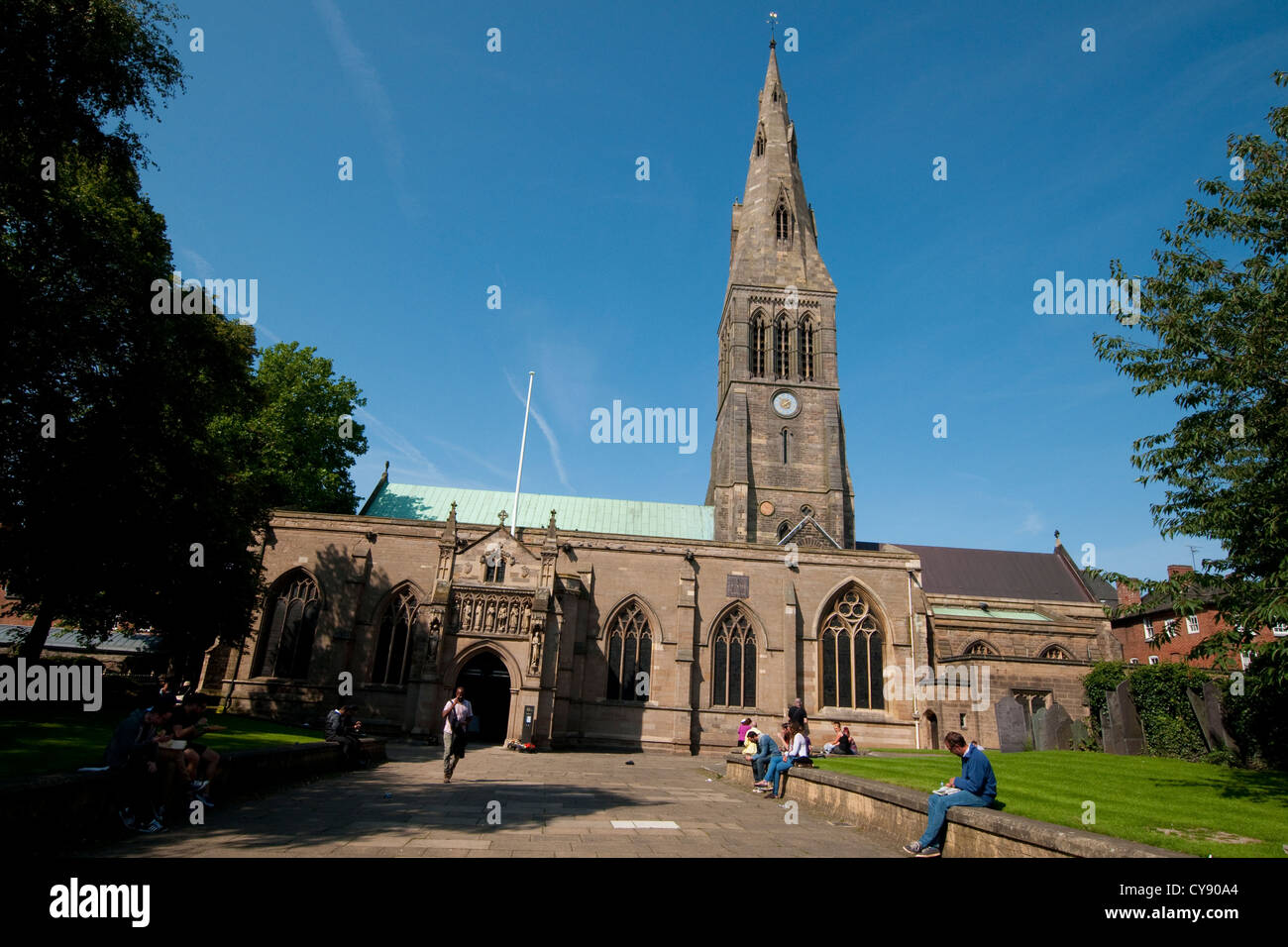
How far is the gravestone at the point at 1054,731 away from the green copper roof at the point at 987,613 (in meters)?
12.7

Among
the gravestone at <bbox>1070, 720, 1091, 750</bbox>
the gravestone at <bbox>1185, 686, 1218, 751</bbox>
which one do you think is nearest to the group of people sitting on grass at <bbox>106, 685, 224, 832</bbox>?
the gravestone at <bbox>1070, 720, 1091, 750</bbox>

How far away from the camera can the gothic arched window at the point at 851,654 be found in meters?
30.7

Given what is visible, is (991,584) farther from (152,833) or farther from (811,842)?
(152,833)

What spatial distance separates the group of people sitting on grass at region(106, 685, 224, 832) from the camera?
819cm

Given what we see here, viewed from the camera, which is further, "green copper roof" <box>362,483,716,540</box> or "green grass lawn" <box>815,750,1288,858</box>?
"green copper roof" <box>362,483,716,540</box>

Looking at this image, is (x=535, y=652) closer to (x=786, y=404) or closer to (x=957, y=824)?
(x=957, y=824)

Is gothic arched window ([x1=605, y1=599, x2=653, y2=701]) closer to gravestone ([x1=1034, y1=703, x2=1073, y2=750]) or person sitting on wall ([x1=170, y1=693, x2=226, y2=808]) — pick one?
gravestone ([x1=1034, y1=703, x2=1073, y2=750])

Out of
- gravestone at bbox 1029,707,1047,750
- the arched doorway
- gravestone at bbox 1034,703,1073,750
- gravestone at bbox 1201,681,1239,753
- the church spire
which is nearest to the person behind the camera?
gravestone at bbox 1201,681,1239,753

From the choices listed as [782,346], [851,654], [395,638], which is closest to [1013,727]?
[851,654]

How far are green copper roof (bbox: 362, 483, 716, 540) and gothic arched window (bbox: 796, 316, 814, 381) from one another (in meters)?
11.0
